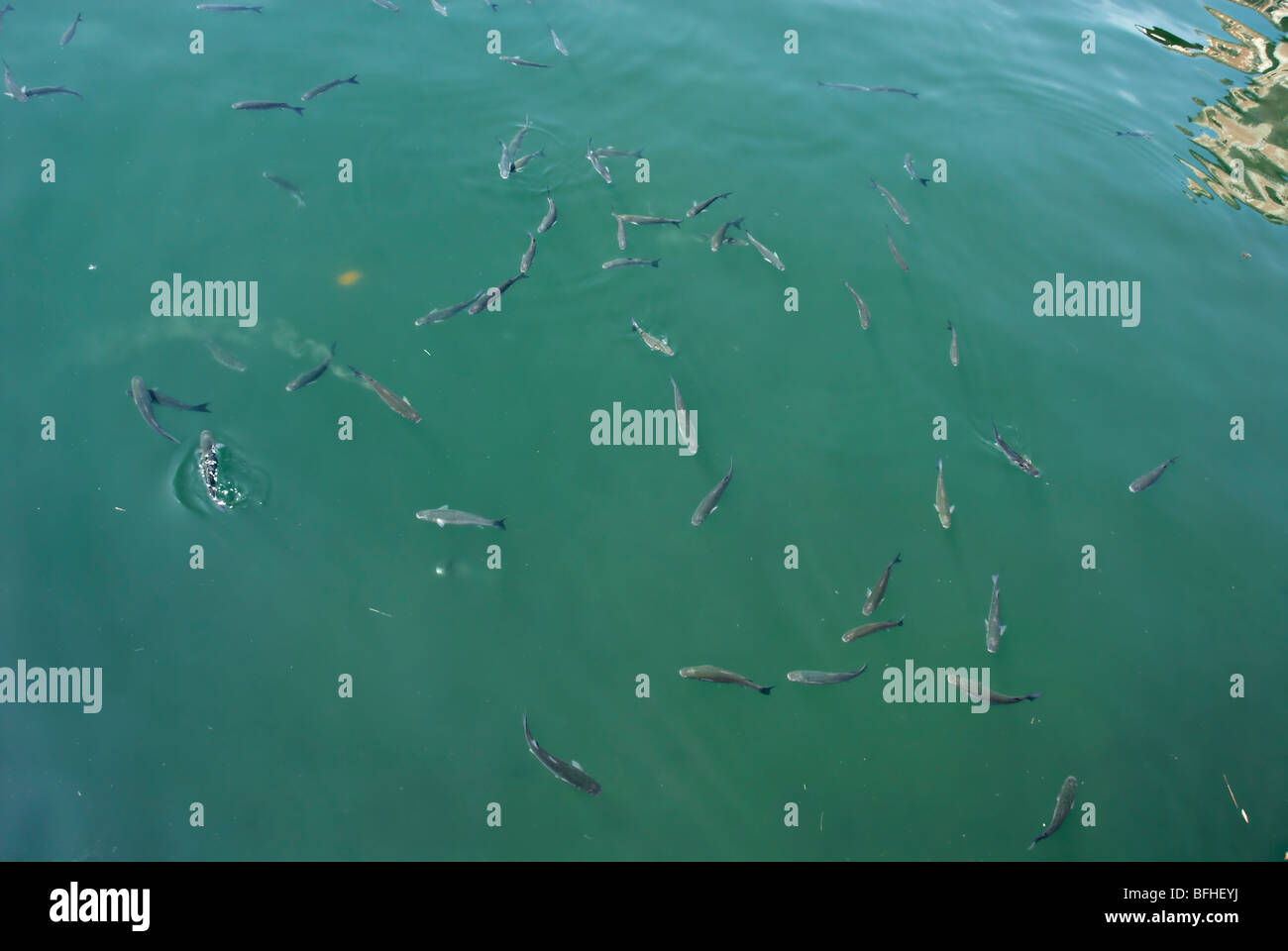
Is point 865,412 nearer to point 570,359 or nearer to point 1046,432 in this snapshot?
point 1046,432

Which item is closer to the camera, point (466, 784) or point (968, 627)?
point (466, 784)

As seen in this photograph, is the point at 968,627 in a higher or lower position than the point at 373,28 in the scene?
lower

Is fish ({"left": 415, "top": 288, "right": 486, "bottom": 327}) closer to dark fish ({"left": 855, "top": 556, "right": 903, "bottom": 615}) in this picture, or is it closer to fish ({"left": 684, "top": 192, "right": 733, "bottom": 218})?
fish ({"left": 684, "top": 192, "right": 733, "bottom": 218})

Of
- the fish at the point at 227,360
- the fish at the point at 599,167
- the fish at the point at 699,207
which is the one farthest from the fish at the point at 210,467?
the fish at the point at 699,207

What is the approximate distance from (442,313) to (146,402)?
3.21 metres

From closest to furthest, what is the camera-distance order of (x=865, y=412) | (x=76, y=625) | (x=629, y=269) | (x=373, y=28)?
(x=76, y=625)
(x=865, y=412)
(x=629, y=269)
(x=373, y=28)

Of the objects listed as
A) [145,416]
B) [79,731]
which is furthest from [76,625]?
[145,416]

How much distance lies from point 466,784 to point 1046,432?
24.0 feet

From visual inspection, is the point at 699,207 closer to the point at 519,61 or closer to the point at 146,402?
the point at 519,61

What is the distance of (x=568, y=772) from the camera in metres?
6.48

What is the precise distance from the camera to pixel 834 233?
9.85m

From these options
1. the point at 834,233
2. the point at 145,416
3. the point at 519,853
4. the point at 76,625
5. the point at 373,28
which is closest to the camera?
the point at 519,853

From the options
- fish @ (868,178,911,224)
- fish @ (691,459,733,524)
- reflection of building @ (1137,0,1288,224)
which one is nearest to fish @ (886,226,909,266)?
fish @ (868,178,911,224)

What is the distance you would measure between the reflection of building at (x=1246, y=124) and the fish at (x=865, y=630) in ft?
28.9
